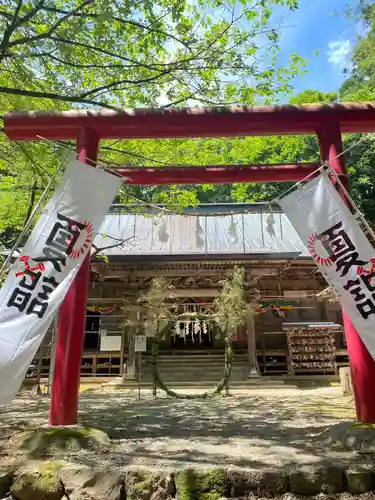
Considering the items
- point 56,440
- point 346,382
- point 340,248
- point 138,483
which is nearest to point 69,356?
point 56,440

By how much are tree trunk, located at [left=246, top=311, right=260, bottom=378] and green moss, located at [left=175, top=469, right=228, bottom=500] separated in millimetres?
10325

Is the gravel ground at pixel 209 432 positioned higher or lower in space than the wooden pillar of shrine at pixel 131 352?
lower

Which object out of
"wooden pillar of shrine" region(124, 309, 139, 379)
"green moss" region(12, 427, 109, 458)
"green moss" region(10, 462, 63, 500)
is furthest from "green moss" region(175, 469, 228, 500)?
"wooden pillar of shrine" region(124, 309, 139, 379)

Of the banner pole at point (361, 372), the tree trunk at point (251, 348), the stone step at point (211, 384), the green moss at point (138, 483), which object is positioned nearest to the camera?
the green moss at point (138, 483)

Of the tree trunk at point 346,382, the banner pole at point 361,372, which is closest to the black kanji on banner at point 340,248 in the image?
the banner pole at point 361,372

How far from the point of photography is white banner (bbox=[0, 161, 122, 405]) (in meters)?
3.59

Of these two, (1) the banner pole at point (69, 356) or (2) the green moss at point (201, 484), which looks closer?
(2) the green moss at point (201, 484)

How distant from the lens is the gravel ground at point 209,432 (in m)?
3.52

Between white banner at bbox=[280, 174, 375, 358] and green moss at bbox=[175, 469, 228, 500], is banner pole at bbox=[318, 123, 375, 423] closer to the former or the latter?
white banner at bbox=[280, 174, 375, 358]

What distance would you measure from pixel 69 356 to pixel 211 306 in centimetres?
981

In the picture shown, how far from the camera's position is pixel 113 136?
5.08 m

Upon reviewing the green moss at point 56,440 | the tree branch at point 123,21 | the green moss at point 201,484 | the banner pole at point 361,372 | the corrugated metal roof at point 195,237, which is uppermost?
the corrugated metal roof at point 195,237

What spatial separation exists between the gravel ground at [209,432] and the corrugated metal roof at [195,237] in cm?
700

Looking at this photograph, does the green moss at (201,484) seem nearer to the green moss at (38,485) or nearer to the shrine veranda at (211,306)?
the green moss at (38,485)
